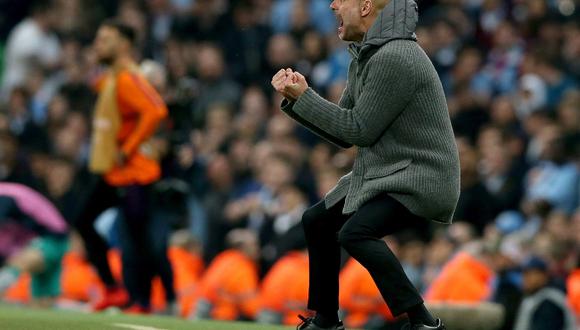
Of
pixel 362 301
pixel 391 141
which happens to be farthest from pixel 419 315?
pixel 362 301

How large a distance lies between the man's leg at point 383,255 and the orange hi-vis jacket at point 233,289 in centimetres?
687

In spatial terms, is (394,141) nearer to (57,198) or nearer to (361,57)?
(361,57)

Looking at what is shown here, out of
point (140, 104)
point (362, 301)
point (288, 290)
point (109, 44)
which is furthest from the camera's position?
point (288, 290)

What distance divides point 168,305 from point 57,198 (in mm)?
4318

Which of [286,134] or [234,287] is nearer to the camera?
[234,287]

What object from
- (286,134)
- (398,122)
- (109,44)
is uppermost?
(286,134)

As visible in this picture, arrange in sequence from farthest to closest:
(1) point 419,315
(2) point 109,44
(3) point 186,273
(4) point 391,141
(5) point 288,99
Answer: (3) point 186,273
(2) point 109,44
(5) point 288,99
(4) point 391,141
(1) point 419,315

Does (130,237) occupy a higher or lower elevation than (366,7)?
lower

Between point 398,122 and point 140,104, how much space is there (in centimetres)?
438

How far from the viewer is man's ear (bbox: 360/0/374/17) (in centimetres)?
720

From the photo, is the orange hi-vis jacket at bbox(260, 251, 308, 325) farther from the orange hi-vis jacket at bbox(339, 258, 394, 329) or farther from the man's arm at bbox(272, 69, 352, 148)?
the man's arm at bbox(272, 69, 352, 148)

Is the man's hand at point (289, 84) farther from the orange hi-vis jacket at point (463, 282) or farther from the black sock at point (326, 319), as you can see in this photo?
the orange hi-vis jacket at point (463, 282)

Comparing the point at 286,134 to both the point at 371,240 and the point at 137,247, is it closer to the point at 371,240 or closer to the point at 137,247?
the point at 137,247

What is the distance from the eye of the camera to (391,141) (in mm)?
7004
